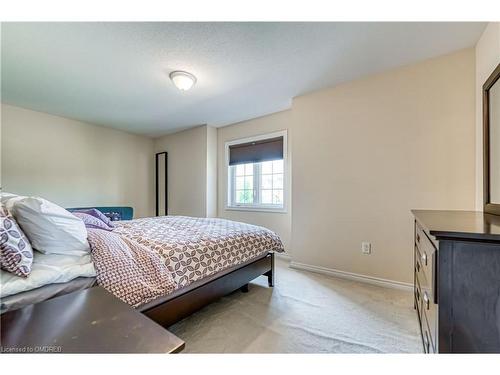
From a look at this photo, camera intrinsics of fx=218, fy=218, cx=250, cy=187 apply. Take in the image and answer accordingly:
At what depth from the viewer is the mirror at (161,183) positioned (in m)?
4.85

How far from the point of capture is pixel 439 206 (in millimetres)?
2086

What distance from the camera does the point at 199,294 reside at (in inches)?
64.2

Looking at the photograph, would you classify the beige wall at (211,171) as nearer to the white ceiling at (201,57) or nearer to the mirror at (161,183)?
the white ceiling at (201,57)

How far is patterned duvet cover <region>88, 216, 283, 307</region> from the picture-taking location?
1222 millimetres

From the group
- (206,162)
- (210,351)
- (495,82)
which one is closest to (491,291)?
(210,351)

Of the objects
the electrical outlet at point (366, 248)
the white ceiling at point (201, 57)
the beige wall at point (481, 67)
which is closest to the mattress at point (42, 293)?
the white ceiling at point (201, 57)

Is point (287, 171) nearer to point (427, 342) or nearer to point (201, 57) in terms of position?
point (201, 57)

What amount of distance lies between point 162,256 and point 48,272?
56 cm

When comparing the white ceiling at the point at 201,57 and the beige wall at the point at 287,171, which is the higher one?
the white ceiling at the point at 201,57

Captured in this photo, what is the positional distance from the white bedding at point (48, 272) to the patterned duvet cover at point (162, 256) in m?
0.06

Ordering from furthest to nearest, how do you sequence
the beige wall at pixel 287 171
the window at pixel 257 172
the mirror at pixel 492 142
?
1. the window at pixel 257 172
2. the beige wall at pixel 287 171
3. the mirror at pixel 492 142
